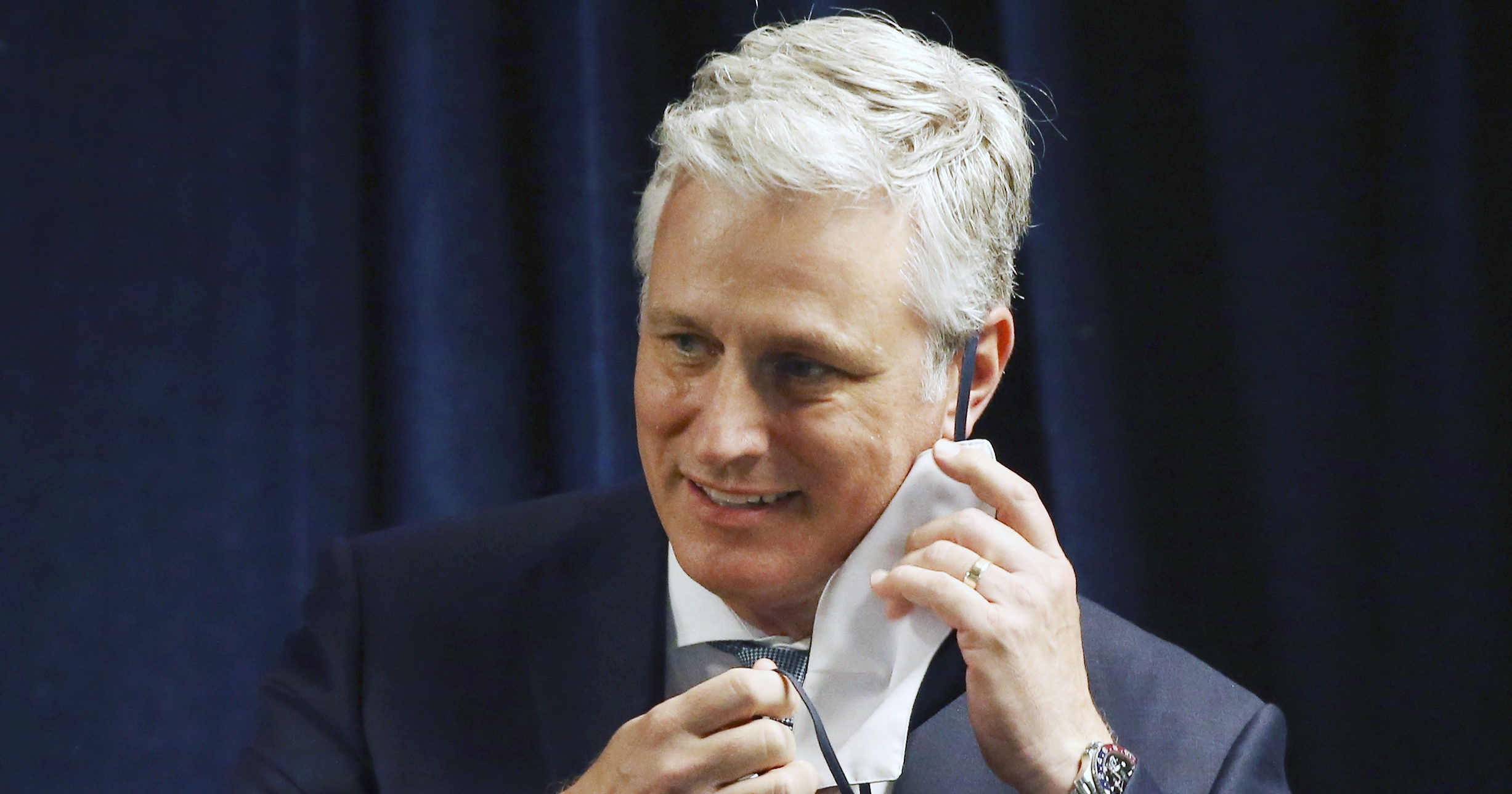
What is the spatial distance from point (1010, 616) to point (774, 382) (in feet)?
1.06

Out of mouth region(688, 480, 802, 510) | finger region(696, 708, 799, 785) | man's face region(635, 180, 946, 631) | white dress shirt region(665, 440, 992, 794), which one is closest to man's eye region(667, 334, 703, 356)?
man's face region(635, 180, 946, 631)

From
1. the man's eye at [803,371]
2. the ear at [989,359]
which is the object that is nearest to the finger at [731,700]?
the man's eye at [803,371]

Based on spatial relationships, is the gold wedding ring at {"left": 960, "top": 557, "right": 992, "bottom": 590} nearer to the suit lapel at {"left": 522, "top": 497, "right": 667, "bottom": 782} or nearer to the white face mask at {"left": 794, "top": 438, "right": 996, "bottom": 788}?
the white face mask at {"left": 794, "top": 438, "right": 996, "bottom": 788}

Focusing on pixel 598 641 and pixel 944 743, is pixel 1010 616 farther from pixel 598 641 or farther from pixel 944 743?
pixel 598 641

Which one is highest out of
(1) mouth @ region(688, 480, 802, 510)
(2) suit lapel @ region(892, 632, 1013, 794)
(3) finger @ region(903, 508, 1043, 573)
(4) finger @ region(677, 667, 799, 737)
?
(1) mouth @ region(688, 480, 802, 510)

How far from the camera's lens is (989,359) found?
1522mm

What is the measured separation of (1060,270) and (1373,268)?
1.40 ft

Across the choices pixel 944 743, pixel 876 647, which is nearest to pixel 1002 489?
pixel 876 647

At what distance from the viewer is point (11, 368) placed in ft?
6.01

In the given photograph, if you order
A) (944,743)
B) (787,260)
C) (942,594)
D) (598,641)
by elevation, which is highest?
(787,260)

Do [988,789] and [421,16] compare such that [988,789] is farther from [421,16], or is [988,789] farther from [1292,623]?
[421,16]

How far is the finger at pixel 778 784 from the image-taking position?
3.73 ft

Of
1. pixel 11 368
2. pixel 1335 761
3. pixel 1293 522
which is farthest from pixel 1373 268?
pixel 11 368

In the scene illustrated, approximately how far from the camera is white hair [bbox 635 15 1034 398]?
1.31m
